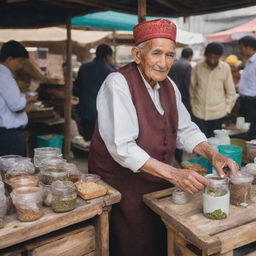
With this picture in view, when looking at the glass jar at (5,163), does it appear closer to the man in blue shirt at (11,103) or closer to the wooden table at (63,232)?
the wooden table at (63,232)

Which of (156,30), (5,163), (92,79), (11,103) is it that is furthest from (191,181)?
(92,79)

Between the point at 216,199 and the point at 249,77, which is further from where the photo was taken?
the point at 249,77

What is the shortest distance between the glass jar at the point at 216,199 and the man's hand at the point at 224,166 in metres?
0.17

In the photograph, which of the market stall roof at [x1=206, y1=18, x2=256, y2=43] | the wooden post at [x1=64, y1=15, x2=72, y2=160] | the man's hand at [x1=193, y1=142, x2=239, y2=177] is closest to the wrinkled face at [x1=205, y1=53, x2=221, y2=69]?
the wooden post at [x1=64, y1=15, x2=72, y2=160]

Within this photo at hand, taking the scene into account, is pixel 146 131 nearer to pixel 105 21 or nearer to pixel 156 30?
pixel 156 30

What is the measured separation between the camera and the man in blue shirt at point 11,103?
329 cm

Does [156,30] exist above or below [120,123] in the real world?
above

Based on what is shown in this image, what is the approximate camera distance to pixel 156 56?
1905 millimetres

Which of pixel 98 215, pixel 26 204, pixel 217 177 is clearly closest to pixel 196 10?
pixel 217 177

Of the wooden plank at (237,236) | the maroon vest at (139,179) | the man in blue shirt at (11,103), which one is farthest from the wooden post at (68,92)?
the wooden plank at (237,236)

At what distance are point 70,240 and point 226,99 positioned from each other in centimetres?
387

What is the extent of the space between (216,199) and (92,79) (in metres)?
3.83

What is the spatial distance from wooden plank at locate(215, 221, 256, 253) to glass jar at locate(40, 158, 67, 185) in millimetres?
954

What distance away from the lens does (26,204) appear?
1.56m
